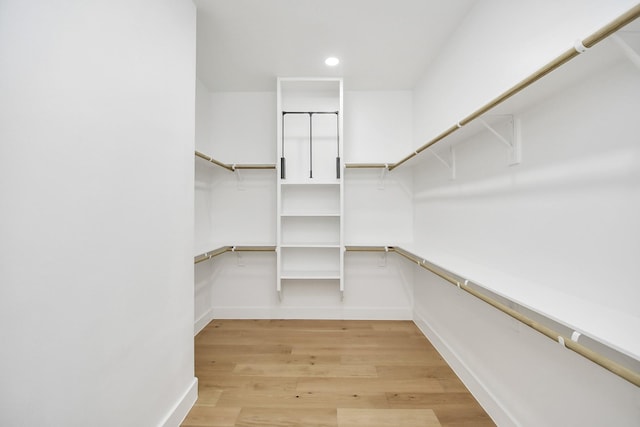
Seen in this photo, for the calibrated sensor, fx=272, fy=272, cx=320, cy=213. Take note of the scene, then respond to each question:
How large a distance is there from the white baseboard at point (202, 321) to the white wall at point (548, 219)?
7.26ft

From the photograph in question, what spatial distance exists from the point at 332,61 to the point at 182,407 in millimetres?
2687

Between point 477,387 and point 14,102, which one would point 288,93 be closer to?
point 14,102

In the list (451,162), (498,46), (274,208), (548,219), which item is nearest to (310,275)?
(274,208)

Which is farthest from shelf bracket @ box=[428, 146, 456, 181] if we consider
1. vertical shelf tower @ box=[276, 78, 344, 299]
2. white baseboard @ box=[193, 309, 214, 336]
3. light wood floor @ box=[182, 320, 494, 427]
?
white baseboard @ box=[193, 309, 214, 336]

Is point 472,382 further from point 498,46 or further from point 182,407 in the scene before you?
point 498,46

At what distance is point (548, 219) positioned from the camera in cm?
115

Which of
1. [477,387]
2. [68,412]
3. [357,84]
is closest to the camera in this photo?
[68,412]

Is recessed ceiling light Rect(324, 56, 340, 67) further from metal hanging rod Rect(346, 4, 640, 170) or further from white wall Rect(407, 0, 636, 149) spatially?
metal hanging rod Rect(346, 4, 640, 170)

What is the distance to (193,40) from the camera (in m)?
1.66

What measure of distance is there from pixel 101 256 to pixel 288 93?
2.41m

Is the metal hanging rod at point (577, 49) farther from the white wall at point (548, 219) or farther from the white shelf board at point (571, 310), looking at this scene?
the white shelf board at point (571, 310)

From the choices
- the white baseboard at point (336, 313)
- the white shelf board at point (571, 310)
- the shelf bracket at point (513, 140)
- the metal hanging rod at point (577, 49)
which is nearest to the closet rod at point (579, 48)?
the metal hanging rod at point (577, 49)

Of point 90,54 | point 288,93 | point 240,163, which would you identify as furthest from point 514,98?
point 240,163

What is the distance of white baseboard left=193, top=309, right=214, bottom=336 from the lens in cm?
257
